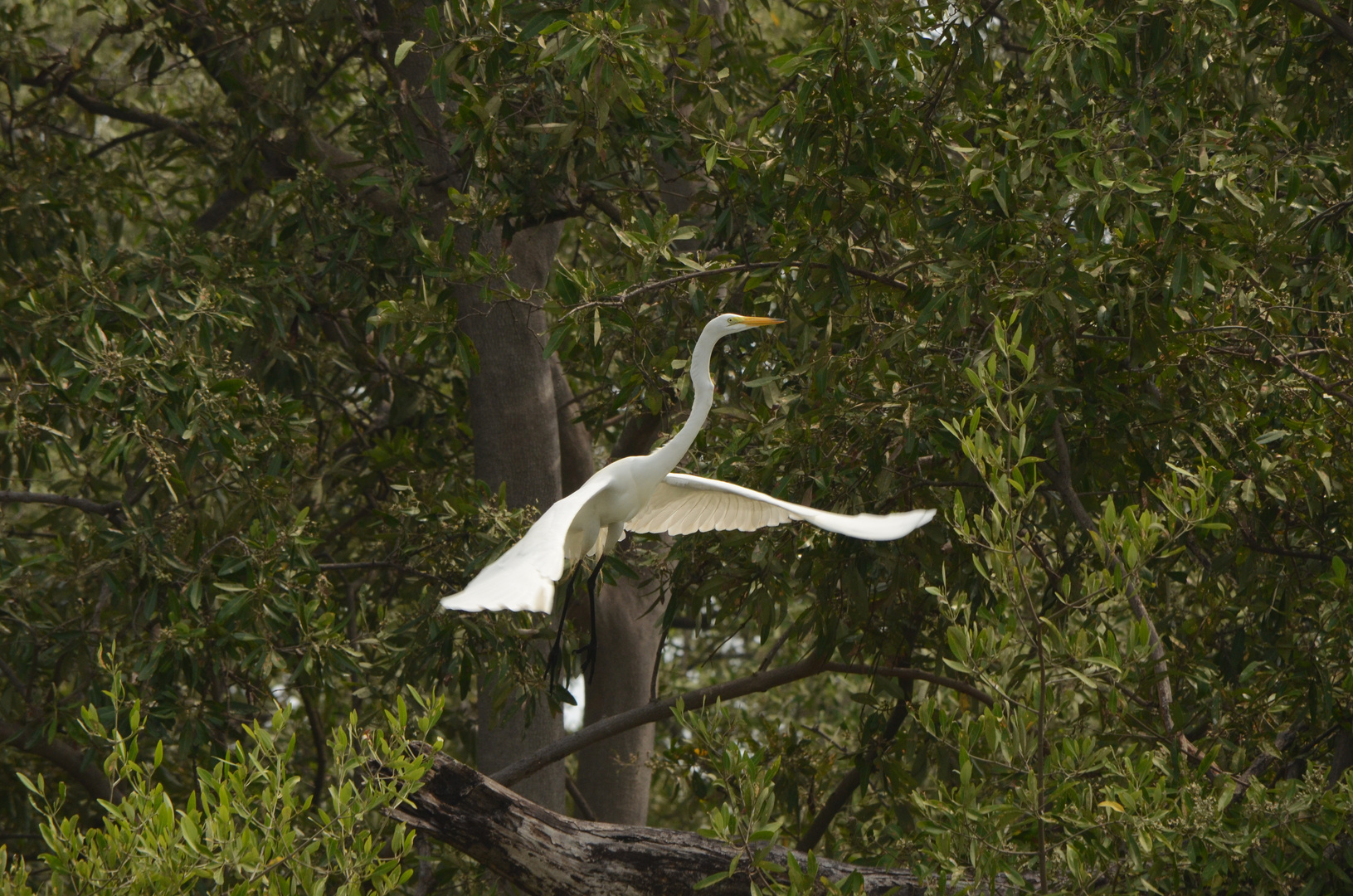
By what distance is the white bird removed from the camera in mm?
3064

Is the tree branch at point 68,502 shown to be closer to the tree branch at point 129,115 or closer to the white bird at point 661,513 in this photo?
the white bird at point 661,513

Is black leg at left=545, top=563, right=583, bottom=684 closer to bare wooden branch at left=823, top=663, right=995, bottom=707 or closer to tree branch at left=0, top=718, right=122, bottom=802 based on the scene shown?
bare wooden branch at left=823, top=663, right=995, bottom=707

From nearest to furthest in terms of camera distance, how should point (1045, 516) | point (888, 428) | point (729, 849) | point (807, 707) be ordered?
point (729, 849) < point (888, 428) < point (1045, 516) < point (807, 707)

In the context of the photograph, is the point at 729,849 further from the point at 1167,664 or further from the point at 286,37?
the point at 286,37

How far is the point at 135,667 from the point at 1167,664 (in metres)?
3.11

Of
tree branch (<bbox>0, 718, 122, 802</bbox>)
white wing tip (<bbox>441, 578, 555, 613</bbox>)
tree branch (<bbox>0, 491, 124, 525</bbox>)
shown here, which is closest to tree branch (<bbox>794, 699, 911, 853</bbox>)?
white wing tip (<bbox>441, 578, 555, 613</bbox>)

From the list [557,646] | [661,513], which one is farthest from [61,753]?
[661,513]

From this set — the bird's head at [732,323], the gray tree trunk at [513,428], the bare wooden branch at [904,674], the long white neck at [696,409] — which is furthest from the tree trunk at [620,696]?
the bird's head at [732,323]

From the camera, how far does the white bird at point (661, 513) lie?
10.1 ft

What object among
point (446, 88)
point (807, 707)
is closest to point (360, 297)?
point (446, 88)

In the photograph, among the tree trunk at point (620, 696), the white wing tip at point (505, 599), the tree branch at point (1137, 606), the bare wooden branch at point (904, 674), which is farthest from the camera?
the tree trunk at point (620, 696)

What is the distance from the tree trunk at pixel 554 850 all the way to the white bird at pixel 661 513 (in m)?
0.56

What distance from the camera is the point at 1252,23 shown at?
15.7 feet

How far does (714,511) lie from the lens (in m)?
4.20
